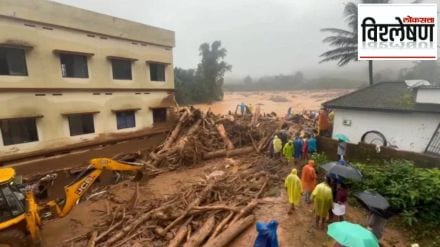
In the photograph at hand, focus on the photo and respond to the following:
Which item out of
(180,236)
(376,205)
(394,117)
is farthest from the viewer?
(394,117)

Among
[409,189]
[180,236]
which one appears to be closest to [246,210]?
[180,236]

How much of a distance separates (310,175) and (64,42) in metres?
14.1

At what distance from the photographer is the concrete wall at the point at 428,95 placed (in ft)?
38.6

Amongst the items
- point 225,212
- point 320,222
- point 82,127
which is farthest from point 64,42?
point 320,222

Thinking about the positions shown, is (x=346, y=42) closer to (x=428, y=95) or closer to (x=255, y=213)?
(x=428, y=95)

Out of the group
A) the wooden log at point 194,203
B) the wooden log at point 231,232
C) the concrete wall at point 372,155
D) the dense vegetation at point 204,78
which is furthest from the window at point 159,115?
the dense vegetation at point 204,78

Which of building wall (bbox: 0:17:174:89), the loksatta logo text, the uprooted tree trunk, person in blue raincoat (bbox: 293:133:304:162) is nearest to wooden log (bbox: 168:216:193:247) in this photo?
the uprooted tree trunk

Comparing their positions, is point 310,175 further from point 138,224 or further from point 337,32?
point 337,32

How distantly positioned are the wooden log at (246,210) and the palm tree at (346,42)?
20.7 m

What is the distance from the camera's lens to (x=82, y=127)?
15516 mm

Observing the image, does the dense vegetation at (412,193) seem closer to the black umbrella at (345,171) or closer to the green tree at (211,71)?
the black umbrella at (345,171)

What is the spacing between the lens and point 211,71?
54781mm

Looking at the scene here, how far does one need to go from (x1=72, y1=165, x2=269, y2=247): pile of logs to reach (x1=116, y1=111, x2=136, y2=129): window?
7.42m

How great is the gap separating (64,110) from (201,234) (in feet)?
36.9
